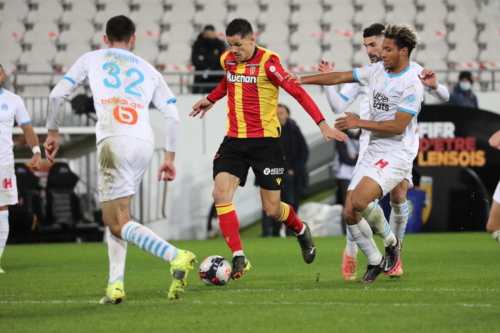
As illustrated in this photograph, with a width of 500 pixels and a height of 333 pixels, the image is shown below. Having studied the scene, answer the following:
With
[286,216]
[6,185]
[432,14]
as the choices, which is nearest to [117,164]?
[286,216]

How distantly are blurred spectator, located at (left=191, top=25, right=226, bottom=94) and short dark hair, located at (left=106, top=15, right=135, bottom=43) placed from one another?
29.0 feet

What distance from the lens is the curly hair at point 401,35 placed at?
5977 mm

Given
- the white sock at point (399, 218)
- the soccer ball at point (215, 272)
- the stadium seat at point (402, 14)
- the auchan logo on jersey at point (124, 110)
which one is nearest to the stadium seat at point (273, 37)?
the stadium seat at point (402, 14)

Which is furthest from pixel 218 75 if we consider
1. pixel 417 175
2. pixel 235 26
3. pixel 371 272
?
pixel 371 272

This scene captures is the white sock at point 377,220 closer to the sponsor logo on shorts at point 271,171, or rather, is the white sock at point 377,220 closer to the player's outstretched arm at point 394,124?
the player's outstretched arm at point 394,124

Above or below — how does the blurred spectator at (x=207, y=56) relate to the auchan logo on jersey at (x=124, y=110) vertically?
above

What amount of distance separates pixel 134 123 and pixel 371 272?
95.5 inches

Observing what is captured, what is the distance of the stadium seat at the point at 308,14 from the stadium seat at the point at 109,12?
3810mm

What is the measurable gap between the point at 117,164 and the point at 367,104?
9.40ft

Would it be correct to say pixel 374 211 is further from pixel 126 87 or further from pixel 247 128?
pixel 126 87

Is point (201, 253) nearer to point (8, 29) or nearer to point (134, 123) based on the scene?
point (134, 123)

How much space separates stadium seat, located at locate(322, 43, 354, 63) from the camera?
16438mm

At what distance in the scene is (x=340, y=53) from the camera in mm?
16531

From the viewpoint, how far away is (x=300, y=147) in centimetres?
1379
